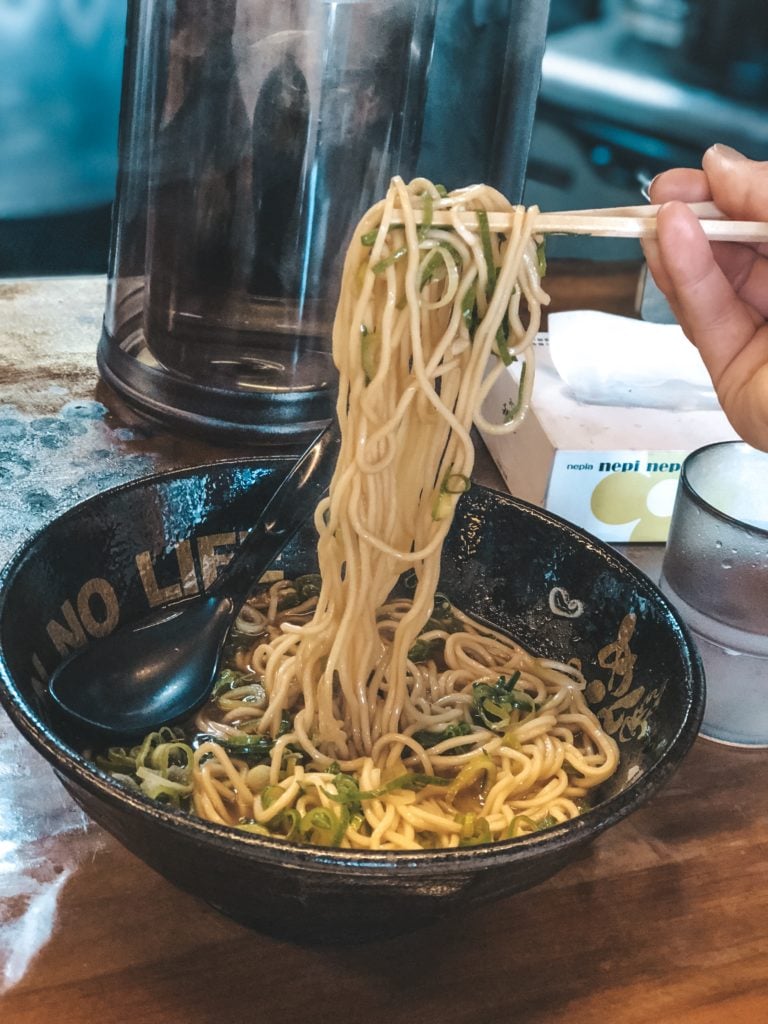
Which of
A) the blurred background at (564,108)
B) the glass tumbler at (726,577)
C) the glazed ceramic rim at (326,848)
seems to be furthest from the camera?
the blurred background at (564,108)

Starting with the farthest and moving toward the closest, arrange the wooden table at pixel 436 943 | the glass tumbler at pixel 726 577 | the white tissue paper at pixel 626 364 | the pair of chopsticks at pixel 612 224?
1. the white tissue paper at pixel 626 364
2. the glass tumbler at pixel 726 577
3. the pair of chopsticks at pixel 612 224
4. the wooden table at pixel 436 943

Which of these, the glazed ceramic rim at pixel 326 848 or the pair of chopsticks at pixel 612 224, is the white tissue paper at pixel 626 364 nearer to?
the pair of chopsticks at pixel 612 224

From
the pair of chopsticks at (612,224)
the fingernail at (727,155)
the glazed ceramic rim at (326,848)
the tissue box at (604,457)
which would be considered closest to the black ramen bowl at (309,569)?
the glazed ceramic rim at (326,848)

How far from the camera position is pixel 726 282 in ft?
3.72

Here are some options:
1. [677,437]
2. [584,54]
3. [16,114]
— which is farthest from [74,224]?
[677,437]

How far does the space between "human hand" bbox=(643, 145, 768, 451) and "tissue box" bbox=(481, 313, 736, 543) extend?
0.22 meters

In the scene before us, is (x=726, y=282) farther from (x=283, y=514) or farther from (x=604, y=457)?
(x=283, y=514)

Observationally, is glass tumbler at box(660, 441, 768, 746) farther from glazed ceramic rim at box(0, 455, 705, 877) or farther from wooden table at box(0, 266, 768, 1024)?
glazed ceramic rim at box(0, 455, 705, 877)

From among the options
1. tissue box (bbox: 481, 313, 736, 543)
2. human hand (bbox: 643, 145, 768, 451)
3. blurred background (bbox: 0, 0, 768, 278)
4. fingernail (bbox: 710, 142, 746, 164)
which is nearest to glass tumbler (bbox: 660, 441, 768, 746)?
human hand (bbox: 643, 145, 768, 451)

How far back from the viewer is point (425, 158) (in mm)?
1685

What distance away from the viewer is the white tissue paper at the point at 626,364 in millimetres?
1523

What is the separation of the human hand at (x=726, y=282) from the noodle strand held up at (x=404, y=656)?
0.20m

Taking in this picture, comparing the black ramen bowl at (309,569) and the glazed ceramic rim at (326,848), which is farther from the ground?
the glazed ceramic rim at (326,848)

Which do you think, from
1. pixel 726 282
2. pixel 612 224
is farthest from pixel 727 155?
pixel 612 224
